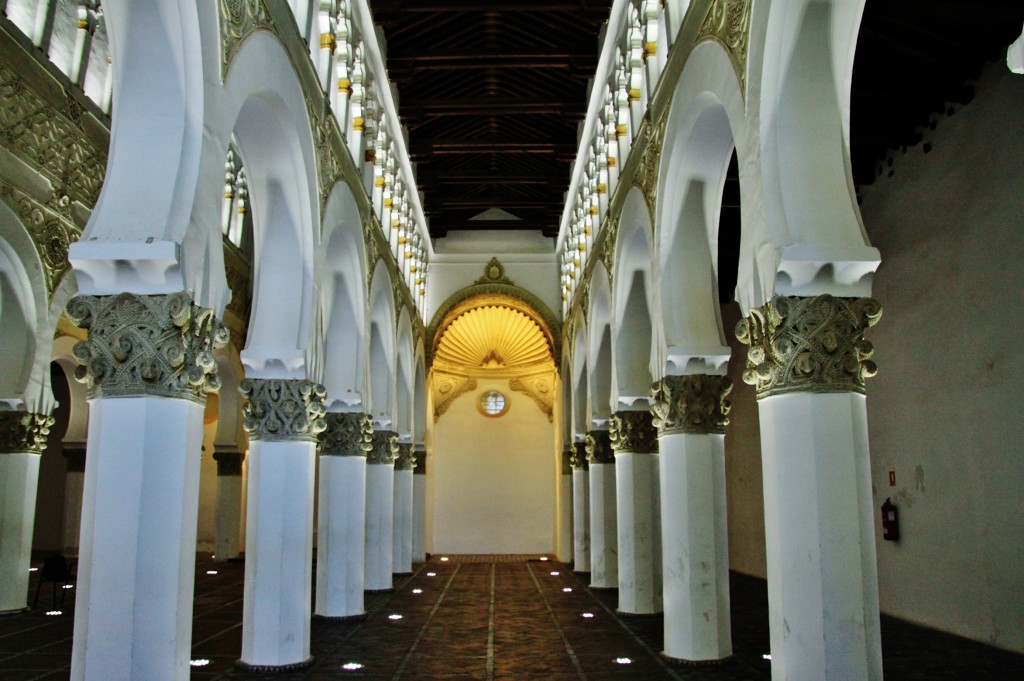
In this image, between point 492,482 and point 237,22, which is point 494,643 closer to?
point 237,22

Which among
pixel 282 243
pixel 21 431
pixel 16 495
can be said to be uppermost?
pixel 282 243

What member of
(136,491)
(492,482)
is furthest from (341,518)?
(492,482)

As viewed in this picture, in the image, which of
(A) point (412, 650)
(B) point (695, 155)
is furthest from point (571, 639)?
(B) point (695, 155)

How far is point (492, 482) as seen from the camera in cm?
2405

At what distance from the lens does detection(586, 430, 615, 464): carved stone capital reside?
13969 mm

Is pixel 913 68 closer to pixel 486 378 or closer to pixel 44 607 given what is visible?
pixel 44 607

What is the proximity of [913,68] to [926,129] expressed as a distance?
1481 mm

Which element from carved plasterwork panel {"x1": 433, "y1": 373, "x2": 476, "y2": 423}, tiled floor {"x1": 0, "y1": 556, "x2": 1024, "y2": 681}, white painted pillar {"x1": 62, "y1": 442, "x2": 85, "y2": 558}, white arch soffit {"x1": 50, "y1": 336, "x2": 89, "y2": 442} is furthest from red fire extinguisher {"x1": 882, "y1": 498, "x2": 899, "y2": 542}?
carved plasterwork panel {"x1": 433, "y1": 373, "x2": 476, "y2": 423}

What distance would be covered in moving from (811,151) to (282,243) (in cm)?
469

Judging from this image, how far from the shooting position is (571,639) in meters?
9.74

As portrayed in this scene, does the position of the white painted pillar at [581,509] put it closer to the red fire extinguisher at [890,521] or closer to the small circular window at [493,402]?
the red fire extinguisher at [890,521]

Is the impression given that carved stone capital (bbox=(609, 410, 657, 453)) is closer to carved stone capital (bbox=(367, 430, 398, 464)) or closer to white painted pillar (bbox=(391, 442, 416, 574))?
carved stone capital (bbox=(367, 430, 398, 464))

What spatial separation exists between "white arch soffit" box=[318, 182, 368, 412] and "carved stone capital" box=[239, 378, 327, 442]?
2.45 meters

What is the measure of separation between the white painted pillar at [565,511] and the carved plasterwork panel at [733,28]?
14018 mm
